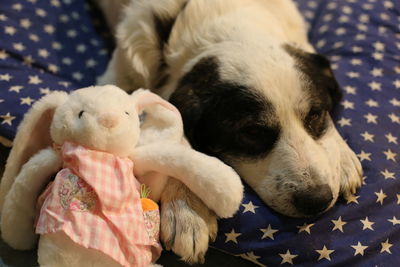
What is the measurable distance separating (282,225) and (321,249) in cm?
14

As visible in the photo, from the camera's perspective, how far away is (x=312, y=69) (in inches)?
68.2

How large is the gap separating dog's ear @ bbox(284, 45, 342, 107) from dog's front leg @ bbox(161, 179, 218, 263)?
68 cm

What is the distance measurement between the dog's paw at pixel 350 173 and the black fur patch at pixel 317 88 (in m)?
0.14

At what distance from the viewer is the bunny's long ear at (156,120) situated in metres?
1.37

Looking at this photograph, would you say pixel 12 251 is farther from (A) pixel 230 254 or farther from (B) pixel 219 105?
(B) pixel 219 105


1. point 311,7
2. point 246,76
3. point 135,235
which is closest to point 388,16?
point 311,7

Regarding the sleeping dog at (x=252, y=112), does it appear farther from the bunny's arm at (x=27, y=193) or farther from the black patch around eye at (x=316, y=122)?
the bunny's arm at (x=27, y=193)

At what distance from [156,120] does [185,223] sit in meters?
0.36

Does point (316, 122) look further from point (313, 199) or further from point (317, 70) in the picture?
point (313, 199)

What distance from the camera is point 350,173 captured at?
157cm

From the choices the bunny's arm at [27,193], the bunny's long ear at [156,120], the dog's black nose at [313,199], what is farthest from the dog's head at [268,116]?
the bunny's arm at [27,193]

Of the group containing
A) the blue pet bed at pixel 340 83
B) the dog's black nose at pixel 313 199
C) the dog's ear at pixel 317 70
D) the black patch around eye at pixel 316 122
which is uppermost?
the dog's ear at pixel 317 70

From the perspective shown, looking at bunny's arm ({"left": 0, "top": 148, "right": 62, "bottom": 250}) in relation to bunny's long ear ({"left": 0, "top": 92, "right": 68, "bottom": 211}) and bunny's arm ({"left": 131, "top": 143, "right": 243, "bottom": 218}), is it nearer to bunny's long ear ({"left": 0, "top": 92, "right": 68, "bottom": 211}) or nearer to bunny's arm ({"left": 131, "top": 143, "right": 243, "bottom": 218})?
bunny's long ear ({"left": 0, "top": 92, "right": 68, "bottom": 211})

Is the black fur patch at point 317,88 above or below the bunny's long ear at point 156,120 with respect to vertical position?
below
